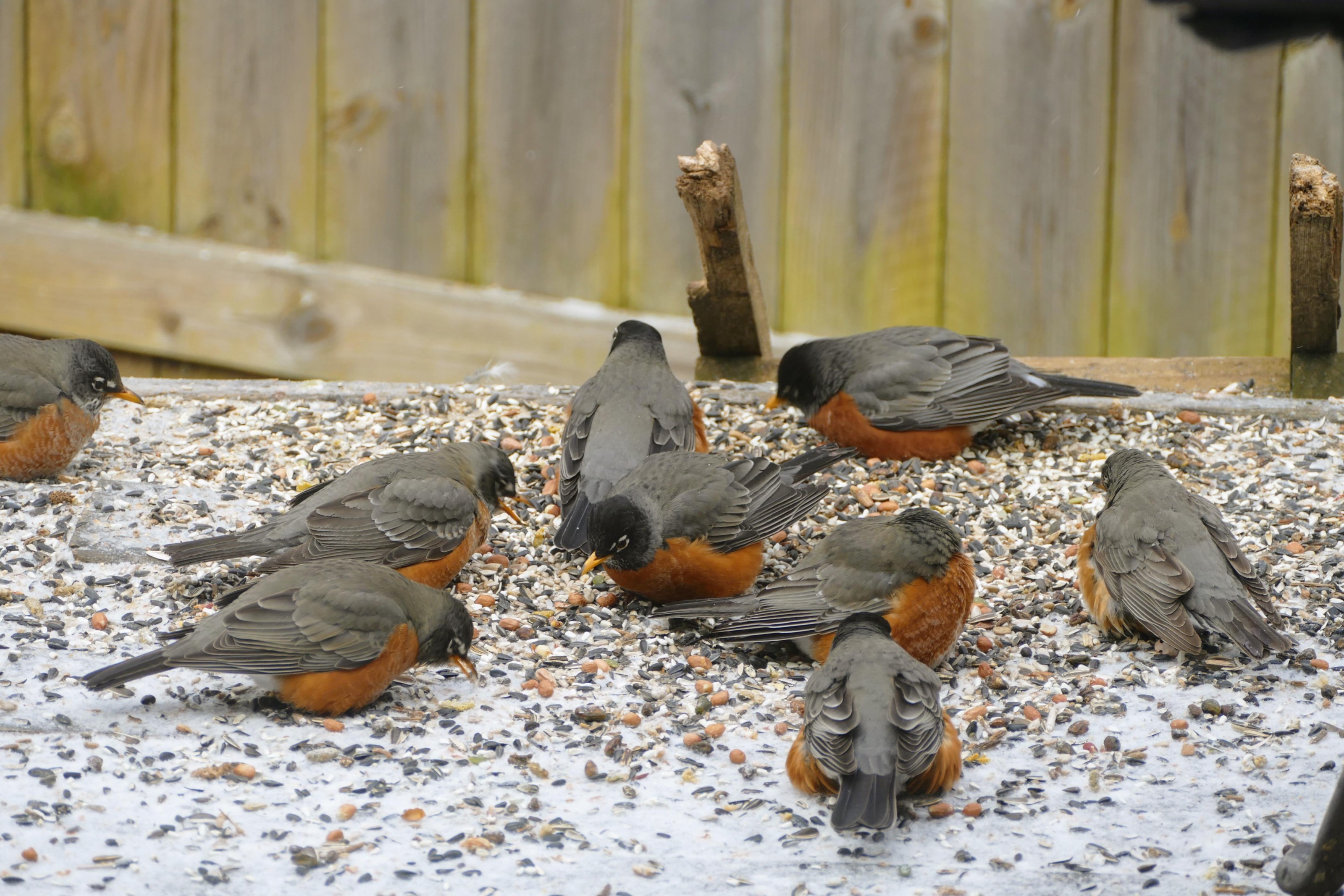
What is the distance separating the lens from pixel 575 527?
4.64 metres

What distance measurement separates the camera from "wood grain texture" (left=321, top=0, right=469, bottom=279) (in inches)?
239

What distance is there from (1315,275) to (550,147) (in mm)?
3362

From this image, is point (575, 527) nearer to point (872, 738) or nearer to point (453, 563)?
point (453, 563)

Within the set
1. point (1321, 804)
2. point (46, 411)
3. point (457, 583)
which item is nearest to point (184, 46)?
point (46, 411)

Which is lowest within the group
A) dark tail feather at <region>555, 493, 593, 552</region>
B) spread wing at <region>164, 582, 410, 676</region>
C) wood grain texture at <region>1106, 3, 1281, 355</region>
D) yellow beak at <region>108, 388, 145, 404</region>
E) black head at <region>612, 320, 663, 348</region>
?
spread wing at <region>164, 582, 410, 676</region>

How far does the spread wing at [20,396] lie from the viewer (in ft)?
16.3

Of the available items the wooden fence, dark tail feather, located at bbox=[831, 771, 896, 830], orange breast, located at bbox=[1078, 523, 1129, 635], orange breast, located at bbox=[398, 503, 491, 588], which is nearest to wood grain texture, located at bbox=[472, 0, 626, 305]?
the wooden fence

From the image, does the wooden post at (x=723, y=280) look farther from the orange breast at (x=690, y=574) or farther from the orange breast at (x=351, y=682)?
the orange breast at (x=351, y=682)

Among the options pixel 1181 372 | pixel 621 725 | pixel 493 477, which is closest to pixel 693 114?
pixel 493 477

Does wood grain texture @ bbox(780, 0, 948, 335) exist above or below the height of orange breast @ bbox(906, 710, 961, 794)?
above

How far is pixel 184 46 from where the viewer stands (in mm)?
6188

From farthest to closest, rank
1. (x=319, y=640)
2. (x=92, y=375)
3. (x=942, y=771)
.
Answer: (x=92, y=375), (x=319, y=640), (x=942, y=771)

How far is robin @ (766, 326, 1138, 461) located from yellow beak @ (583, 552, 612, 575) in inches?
65.1

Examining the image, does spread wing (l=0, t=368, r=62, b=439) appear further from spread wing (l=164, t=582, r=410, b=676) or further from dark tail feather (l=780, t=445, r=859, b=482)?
dark tail feather (l=780, t=445, r=859, b=482)
